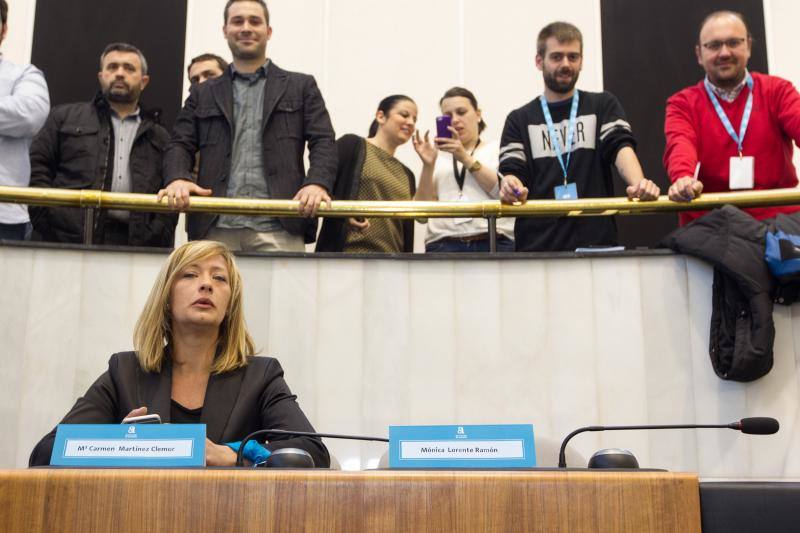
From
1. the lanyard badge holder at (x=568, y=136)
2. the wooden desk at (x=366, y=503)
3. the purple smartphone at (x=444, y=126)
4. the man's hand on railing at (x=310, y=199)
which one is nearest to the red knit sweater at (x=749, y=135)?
the lanyard badge holder at (x=568, y=136)

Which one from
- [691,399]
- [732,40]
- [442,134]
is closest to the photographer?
[691,399]

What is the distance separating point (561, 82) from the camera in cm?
422

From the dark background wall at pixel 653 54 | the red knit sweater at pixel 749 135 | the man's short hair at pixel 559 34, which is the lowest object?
the red knit sweater at pixel 749 135

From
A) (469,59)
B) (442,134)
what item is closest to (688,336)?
(442,134)

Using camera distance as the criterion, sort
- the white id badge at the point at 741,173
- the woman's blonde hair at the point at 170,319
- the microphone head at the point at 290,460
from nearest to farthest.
A: the microphone head at the point at 290,460, the woman's blonde hair at the point at 170,319, the white id badge at the point at 741,173

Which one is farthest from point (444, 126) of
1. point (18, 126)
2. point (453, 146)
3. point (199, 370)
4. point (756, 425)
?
point (756, 425)

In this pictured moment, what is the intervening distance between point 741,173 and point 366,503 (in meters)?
2.97

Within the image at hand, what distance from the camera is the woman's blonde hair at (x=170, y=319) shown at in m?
2.81

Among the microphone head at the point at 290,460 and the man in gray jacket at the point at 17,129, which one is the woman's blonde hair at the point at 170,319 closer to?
the microphone head at the point at 290,460

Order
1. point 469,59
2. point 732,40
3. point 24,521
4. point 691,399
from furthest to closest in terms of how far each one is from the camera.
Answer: point 469,59 → point 732,40 → point 691,399 → point 24,521

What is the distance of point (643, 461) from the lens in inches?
146

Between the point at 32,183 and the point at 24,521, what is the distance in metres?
3.12

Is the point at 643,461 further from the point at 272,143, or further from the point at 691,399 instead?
the point at 272,143

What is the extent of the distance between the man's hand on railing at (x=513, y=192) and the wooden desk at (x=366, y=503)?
8.18ft
